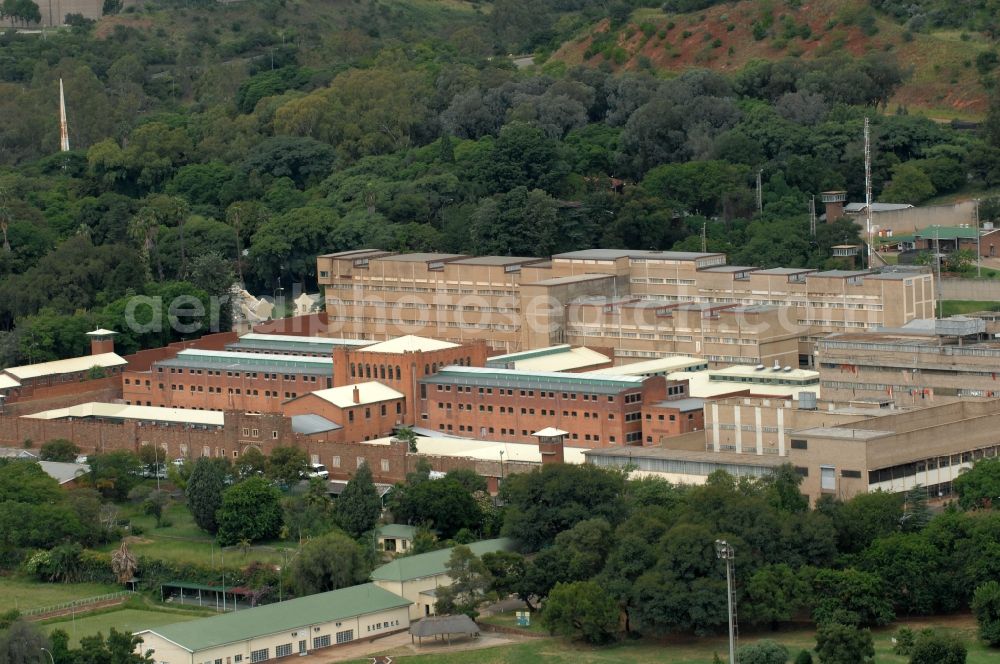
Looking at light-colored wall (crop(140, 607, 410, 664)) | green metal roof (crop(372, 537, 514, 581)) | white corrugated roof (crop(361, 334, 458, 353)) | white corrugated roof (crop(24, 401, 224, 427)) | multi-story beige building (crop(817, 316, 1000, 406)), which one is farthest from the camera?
white corrugated roof (crop(361, 334, 458, 353))

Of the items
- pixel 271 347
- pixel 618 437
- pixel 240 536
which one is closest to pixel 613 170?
pixel 271 347

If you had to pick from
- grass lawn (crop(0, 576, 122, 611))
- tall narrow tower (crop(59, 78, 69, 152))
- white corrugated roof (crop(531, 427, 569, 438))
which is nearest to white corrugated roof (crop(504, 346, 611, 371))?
white corrugated roof (crop(531, 427, 569, 438))

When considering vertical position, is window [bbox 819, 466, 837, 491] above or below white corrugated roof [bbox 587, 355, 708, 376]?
below

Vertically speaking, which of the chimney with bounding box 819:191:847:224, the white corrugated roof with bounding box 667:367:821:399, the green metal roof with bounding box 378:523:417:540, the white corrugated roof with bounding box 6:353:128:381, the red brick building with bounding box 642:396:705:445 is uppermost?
the chimney with bounding box 819:191:847:224

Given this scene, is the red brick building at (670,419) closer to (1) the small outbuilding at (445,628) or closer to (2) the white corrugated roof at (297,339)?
(1) the small outbuilding at (445,628)

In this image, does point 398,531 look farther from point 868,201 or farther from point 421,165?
point 421,165

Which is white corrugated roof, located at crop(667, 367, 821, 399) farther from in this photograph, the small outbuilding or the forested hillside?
the small outbuilding

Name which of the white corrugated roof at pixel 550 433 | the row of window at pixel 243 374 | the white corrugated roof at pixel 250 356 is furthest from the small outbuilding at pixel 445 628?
the white corrugated roof at pixel 250 356
